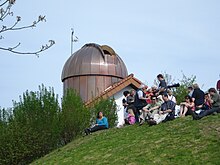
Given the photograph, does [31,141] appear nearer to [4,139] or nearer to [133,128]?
[4,139]

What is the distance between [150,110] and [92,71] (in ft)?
58.6

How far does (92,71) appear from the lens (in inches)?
1470

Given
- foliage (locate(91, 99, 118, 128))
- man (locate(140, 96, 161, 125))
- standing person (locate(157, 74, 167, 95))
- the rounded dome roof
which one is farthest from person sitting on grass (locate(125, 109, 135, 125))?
the rounded dome roof

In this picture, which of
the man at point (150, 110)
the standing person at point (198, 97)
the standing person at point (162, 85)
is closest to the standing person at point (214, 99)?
the standing person at point (198, 97)

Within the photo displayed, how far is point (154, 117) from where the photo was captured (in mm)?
20016

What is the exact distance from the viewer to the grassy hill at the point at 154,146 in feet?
48.4

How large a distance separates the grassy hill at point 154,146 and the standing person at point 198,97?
2.08ft

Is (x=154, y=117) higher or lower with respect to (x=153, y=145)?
higher

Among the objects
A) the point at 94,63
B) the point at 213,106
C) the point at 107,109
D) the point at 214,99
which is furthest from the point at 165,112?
the point at 94,63

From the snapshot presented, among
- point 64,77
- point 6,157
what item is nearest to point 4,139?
point 6,157


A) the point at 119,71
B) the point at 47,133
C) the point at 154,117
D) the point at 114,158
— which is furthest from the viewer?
the point at 119,71

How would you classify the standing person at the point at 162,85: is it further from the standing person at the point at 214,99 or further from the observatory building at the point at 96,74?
the observatory building at the point at 96,74

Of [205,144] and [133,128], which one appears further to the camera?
[133,128]

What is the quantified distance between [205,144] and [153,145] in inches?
86.5
